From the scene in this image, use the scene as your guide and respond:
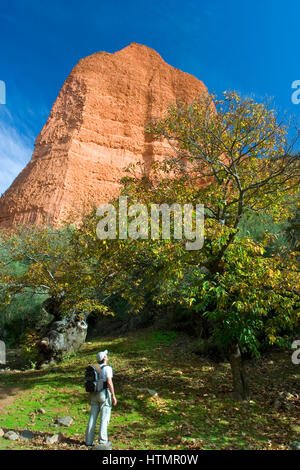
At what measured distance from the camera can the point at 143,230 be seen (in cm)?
727

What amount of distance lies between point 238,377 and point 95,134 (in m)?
48.1

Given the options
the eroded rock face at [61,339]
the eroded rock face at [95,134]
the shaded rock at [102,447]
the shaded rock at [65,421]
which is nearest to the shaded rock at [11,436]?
the shaded rock at [65,421]

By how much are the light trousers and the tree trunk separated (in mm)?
3871

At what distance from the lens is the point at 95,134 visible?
50.3 meters

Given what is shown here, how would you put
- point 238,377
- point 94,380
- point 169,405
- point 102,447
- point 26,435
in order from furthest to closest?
point 238,377 → point 169,405 → point 26,435 → point 94,380 → point 102,447

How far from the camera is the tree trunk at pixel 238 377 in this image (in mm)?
7836

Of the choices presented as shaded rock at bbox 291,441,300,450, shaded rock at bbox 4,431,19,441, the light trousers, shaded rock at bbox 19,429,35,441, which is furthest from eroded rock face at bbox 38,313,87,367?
shaded rock at bbox 291,441,300,450

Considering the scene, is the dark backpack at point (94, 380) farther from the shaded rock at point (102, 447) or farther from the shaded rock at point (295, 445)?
the shaded rock at point (295, 445)

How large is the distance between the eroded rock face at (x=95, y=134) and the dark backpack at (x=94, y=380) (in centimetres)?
3423

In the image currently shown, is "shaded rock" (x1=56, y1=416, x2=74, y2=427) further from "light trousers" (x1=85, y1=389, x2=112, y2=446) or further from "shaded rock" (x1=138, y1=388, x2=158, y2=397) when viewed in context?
"shaded rock" (x1=138, y1=388, x2=158, y2=397)

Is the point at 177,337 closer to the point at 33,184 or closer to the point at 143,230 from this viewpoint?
the point at 143,230

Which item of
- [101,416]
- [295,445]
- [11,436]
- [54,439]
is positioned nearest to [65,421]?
[54,439]

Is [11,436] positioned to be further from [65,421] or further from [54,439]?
[65,421]
